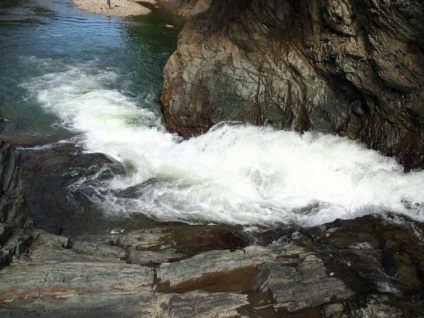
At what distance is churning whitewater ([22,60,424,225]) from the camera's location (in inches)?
444

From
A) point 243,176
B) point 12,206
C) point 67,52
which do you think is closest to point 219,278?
point 12,206

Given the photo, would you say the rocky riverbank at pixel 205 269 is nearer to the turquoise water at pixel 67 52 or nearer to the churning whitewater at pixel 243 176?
the churning whitewater at pixel 243 176

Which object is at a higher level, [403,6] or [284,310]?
[403,6]

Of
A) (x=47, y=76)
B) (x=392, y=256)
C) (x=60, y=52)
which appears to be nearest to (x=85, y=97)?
(x=47, y=76)

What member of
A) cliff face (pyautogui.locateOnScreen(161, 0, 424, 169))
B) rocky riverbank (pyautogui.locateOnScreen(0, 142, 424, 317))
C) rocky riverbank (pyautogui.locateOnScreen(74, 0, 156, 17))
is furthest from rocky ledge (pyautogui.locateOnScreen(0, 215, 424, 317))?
rocky riverbank (pyautogui.locateOnScreen(74, 0, 156, 17))

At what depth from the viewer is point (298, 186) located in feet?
41.4

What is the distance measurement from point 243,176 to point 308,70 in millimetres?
4626

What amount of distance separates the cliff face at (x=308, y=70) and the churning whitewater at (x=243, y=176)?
66cm

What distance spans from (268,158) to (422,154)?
496 cm

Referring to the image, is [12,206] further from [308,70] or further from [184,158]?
[308,70]

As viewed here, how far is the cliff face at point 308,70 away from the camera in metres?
11.5

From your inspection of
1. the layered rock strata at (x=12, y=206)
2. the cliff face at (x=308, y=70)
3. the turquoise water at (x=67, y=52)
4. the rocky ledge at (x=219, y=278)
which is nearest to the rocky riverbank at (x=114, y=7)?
the turquoise water at (x=67, y=52)

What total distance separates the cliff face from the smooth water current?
26.8 inches

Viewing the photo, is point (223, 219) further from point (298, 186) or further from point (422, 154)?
point (422, 154)
